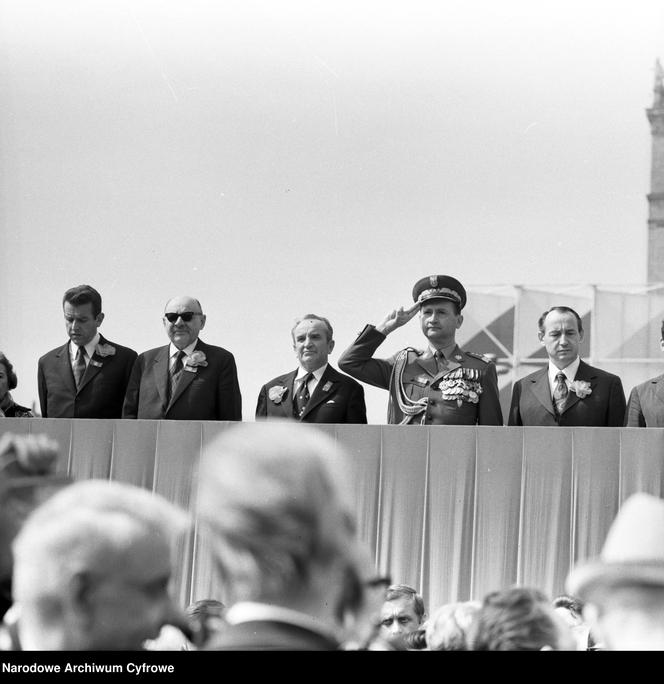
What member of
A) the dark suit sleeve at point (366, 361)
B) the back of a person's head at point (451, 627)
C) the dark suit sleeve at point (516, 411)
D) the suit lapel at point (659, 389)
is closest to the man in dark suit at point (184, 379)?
the dark suit sleeve at point (366, 361)

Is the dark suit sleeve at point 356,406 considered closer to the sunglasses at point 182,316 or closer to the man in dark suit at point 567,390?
the man in dark suit at point 567,390

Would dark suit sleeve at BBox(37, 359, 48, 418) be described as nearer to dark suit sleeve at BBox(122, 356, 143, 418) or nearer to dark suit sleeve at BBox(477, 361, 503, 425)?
dark suit sleeve at BBox(122, 356, 143, 418)

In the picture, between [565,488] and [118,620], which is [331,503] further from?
[565,488]

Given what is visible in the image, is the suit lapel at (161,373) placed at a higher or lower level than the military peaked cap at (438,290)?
lower

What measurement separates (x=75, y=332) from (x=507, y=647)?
3580 millimetres

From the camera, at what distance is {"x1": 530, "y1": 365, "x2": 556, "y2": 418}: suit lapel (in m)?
5.15

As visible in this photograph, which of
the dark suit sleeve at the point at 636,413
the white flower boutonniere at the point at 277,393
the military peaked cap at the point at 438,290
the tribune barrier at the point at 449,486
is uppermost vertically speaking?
the military peaked cap at the point at 438,290

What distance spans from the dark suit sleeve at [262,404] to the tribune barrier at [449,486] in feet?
1.45

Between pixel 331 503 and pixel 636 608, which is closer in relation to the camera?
pixel 331 503

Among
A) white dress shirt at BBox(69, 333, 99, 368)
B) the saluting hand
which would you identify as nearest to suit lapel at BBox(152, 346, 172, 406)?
white dress shirt at BBox(69, 333, 99, 368)

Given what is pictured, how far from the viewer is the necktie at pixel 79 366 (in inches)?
215

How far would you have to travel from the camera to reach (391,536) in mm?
5035

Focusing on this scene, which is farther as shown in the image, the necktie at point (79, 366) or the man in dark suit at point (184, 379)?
the necktie at point (79, 366)

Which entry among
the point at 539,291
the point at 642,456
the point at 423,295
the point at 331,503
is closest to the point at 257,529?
the point at 331,503
